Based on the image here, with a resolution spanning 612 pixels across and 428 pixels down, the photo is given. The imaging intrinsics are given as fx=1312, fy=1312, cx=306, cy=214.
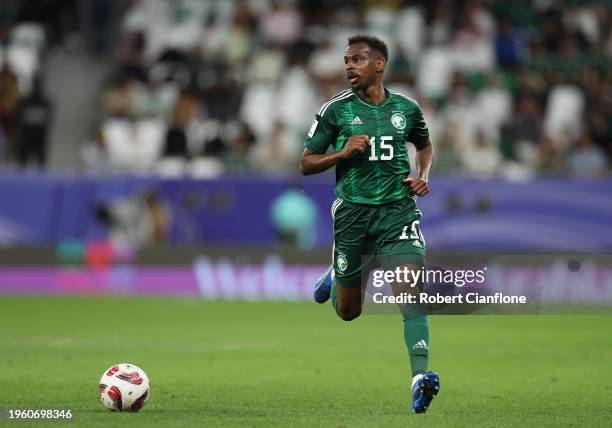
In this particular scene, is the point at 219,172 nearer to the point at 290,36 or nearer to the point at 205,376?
the point at 290,36

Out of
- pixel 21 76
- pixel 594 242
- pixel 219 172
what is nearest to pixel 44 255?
pixel 219 172

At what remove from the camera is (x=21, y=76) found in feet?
72.2

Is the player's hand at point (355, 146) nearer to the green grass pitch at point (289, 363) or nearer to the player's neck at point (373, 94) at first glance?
the player's neck at point (373, 94)

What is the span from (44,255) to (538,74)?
29.3 ft

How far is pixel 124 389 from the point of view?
332 inches

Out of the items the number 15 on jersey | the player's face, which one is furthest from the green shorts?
the player's face

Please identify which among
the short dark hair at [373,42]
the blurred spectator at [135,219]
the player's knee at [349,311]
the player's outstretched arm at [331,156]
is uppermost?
the short dark hair at [373,42]

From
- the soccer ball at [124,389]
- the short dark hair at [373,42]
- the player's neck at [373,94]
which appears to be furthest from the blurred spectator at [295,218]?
the soccer ball at [124,389]

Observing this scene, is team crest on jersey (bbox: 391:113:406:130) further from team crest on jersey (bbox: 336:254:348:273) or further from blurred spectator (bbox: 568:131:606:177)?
blurred spectator (bbox: 568:131:606:177)

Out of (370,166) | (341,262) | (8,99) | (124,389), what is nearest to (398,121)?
(370,166)

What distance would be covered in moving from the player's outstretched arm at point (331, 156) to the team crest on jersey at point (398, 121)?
32 cm

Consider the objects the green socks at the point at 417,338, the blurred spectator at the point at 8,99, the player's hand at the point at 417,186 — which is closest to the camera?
the green socks at the point at 417,338

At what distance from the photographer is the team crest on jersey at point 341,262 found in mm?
8969

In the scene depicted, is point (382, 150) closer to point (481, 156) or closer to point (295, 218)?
point (295, 218)
